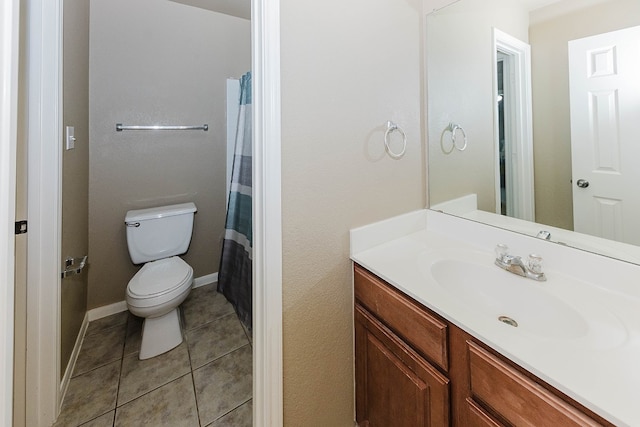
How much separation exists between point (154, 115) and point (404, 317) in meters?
2.34

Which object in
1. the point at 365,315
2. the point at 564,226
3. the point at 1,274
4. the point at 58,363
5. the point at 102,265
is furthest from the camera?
the point at 102,265

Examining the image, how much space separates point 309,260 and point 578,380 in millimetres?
770

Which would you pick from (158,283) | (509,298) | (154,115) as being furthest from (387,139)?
(154,115)

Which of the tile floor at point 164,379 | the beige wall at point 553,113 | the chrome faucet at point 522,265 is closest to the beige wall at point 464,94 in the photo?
the beige wall at point 553,113

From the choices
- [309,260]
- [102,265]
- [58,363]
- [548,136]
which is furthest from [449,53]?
[102,265]

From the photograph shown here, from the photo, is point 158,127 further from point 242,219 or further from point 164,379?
point 164,379

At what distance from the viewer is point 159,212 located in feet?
6.81

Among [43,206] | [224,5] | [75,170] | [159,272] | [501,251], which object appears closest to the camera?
[501,251]

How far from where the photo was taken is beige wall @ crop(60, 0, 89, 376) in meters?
1.40

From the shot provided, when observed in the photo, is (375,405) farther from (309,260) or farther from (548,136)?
(548,136)

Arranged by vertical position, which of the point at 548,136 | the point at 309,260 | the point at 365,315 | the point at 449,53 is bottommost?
the point at 365,315

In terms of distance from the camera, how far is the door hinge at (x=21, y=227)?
1063mm

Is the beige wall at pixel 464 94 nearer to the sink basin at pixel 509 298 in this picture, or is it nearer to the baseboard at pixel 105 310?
the sink basin at pixel 509 298

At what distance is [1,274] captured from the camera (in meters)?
0.71
